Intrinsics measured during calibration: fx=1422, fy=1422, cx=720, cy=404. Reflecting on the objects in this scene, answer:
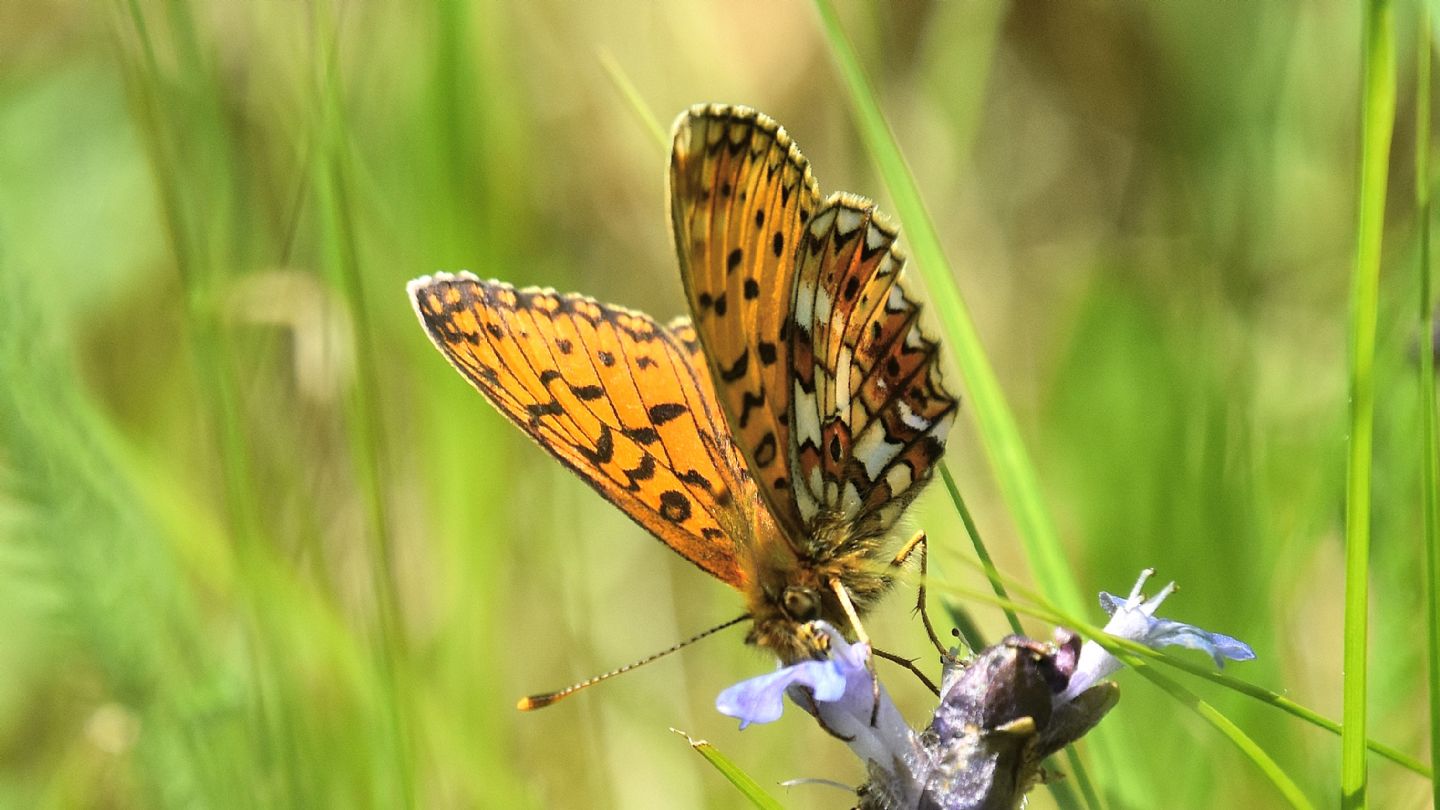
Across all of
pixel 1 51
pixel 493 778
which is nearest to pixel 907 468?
pixel 493 778

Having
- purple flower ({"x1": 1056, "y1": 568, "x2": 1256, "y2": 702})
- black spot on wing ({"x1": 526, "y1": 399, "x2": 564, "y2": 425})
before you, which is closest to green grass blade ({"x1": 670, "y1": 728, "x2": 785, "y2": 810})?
purple flower ({"x1": 1056, "y1": 568, "x2": 1256, "y2": 702})

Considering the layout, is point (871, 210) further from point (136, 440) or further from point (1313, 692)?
point (136, 440)

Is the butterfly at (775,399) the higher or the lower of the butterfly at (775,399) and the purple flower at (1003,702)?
the higher

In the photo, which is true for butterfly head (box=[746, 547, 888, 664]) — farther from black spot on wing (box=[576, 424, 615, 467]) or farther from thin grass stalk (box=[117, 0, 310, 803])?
thin grass stalk (box=[117, 0, 310, 803])

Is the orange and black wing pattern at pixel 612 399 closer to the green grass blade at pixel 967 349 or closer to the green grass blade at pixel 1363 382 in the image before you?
the green grass blade at pixel 967 349

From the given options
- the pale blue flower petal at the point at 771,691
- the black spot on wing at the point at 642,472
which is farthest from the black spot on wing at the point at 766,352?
the pale blue flower petal at the point at 771,691
